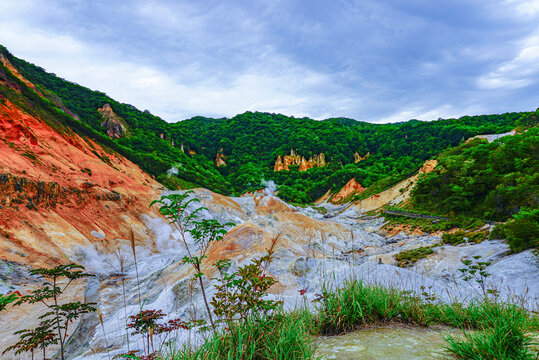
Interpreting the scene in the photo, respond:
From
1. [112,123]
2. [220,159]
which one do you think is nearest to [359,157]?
[220,159]

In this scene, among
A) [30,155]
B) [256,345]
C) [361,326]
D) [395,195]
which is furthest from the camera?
[395,195]

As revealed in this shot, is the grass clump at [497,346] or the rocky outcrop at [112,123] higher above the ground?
the rocky outcrop at [112,123]

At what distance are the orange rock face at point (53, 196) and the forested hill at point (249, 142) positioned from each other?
13.7 metres

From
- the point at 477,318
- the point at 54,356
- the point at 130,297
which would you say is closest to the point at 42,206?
the point at 130,297

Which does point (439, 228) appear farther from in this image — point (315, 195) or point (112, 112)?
point (112, 112)

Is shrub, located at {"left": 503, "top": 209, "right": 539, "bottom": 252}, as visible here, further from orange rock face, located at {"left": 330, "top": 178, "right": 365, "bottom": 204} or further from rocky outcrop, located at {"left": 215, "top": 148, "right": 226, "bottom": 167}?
rocky outcrop, located at {"left": 215, "top": 148, "right": 226, "bottom": 167}

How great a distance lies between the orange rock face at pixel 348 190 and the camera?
77.7m

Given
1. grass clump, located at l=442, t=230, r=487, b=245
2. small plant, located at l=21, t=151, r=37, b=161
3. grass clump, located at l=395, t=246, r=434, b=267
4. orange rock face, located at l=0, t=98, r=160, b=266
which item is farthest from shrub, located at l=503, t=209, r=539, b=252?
small plant, located at l=21, t=151, r=37, b=161

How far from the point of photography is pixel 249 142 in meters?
132

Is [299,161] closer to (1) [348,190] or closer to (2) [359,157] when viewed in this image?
(2) [359,157]

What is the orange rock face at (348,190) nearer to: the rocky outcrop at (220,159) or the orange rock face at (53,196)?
the rocky outcrop at (220,159)

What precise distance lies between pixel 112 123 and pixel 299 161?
70976 mm

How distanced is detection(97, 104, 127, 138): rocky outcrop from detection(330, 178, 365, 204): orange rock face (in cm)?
6135

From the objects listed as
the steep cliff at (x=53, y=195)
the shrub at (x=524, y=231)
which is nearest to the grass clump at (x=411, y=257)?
the shrub at (x=524, y=231)
